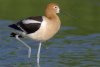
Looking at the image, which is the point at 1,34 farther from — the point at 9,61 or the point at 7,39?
the point at 9,61

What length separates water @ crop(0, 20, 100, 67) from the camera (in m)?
14.6

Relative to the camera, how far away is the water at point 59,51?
14578mm

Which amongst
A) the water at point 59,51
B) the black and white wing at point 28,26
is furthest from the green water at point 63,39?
the black and white wing at point 28,26

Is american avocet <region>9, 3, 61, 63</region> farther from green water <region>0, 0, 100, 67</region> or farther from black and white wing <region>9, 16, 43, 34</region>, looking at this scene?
green water <region>0, 0, 100, 67</region>

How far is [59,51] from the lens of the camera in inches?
628

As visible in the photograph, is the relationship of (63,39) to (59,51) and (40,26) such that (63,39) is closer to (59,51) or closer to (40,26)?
(59,51)

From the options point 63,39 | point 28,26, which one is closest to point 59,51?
point 28,26

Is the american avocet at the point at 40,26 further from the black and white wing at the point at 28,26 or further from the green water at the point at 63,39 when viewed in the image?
the green water at the point at 63,39

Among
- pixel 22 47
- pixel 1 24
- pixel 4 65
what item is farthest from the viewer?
pixel 1 24

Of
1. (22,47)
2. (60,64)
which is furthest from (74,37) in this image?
(60,64)

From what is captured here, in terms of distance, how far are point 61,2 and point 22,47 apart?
5833mm

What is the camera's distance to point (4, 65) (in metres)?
14.2

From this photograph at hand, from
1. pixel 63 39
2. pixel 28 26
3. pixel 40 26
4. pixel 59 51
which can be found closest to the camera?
pixel 40 26

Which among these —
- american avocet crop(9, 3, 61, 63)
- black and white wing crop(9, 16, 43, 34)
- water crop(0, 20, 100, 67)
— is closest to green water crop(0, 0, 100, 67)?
water crop(0, 20, 100, 67)
